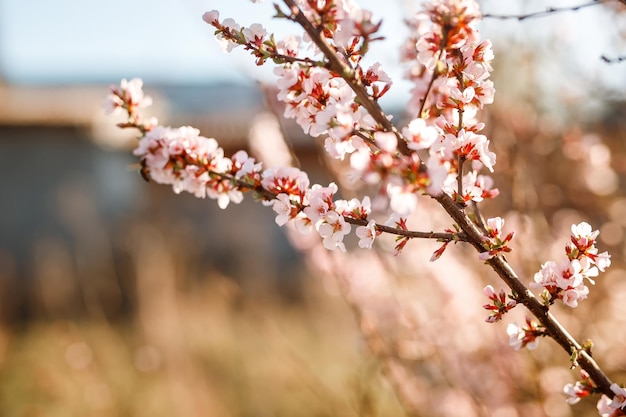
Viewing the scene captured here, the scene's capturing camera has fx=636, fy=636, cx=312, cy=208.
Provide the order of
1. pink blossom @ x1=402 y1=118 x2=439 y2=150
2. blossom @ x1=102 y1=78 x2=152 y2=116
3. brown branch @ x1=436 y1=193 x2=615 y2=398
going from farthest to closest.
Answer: blossom @ x1=102 y1=78 x2=152 y2=116, brown branch @ x1=436 y1=193 x2=615 y2=398, pink blossom @ x1=402 y1=118 x2=439 y2=150

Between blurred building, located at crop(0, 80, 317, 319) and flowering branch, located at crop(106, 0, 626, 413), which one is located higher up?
blurred building, located at crop(0, 80, 317, 319)

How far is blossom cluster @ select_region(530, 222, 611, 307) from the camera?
3.10ft

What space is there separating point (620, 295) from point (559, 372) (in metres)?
1.09

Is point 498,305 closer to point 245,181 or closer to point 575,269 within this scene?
point 575,269

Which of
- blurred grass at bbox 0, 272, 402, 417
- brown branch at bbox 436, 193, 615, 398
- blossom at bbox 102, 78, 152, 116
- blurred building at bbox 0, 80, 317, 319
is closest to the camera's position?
brown branch at bbox 436, 193, 615, 398

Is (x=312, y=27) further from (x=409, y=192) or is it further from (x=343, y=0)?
(x=409, y=192)

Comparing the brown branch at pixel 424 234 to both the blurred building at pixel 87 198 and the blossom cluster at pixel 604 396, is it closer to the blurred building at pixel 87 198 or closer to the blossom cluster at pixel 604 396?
the blossom cluster at pixel 604 396

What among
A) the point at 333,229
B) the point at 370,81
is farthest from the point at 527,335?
the point at 370,81

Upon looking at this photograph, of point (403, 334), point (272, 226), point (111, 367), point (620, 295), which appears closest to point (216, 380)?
point (111, 367)

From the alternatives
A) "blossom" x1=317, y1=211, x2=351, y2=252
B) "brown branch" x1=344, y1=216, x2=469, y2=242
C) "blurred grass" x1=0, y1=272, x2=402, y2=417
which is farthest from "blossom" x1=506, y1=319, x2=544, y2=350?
"blurred grass" x1=0, y1=272, x2=402, y2=417

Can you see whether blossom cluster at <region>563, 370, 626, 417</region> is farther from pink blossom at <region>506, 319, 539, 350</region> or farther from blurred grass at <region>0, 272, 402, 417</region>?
blurred grass at <region>0, 272, 402, 417</region>

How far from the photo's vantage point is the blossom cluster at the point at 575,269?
94cm

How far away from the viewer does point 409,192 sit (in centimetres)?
72

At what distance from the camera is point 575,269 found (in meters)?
0.94
